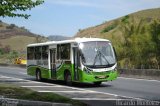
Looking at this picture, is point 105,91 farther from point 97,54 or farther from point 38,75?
point 38,75

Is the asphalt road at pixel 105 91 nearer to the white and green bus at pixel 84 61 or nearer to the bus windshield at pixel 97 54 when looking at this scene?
the white and green bus at pixel 84 61

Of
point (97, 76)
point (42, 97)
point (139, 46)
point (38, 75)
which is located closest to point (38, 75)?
point (38, 75)

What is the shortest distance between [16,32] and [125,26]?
10813cm

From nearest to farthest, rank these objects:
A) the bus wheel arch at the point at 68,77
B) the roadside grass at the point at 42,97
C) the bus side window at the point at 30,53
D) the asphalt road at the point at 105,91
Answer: the roadside grass at the point at 42,97, the asphalt road at the point at 105,91, the bus wheel arch at the point at 68,77, the bus side window at the point at 30,53

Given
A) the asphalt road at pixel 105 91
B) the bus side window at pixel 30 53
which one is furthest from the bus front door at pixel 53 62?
the bus side window at pixel 30 53

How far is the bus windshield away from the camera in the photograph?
26.5 meters

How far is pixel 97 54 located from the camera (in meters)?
26.7

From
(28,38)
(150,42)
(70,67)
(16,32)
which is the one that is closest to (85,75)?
(70,67)

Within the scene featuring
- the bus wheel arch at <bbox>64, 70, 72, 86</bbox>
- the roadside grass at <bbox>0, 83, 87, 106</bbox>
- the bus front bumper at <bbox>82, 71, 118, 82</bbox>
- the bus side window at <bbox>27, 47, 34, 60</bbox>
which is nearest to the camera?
the roadside grass at <bbox>0, 83, 87, 106</bbox>

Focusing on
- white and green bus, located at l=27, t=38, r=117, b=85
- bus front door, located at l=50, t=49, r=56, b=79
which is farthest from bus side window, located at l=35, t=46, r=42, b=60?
white and green bus, located at l=27, t=38, r=117, b=85

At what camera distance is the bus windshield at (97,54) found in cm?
2647

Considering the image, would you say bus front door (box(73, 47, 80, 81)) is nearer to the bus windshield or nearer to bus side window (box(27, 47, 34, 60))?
the bus windshield

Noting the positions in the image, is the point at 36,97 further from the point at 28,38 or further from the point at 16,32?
the point at 16,32

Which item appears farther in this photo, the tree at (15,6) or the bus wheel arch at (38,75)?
the bus wheel arch at (38,75)
